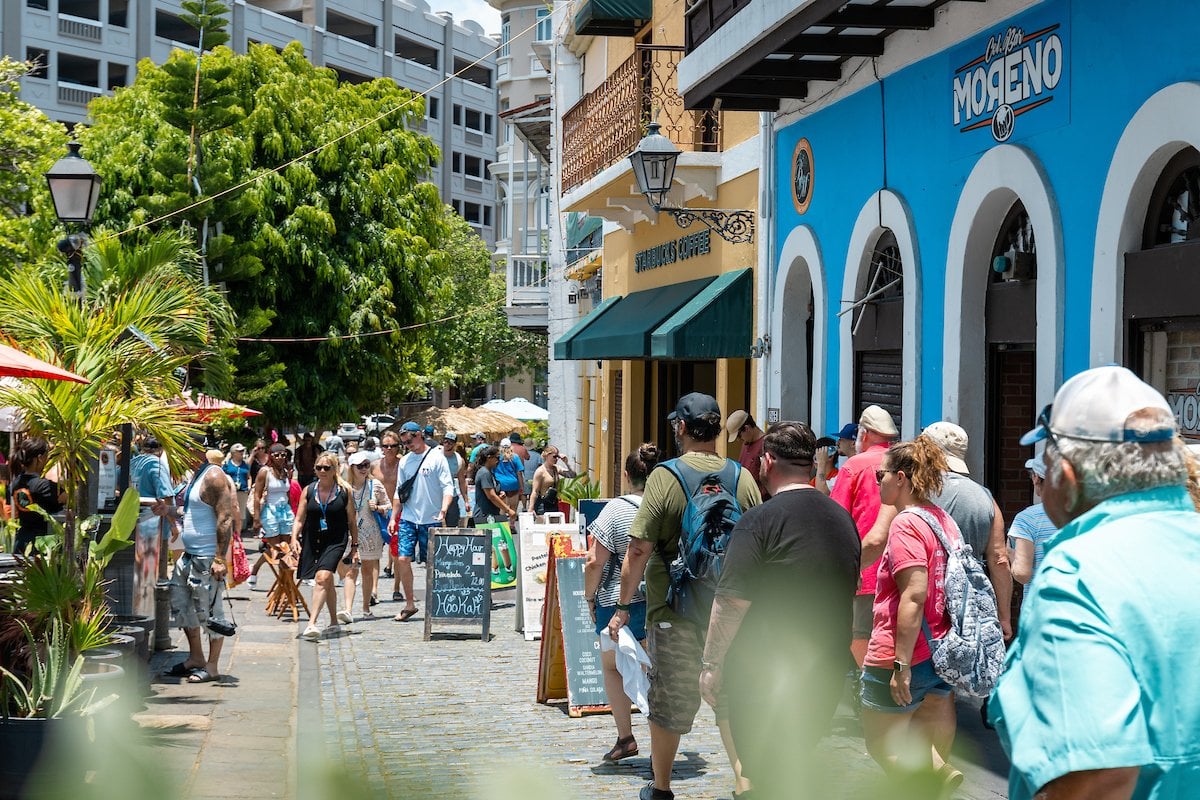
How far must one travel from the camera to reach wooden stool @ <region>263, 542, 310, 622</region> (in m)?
13.8

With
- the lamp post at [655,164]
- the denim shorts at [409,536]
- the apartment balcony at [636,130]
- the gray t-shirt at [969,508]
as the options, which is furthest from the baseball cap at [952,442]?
the apartment balcony at [636,130]

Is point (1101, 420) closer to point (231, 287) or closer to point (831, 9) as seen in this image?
point (831, 9)

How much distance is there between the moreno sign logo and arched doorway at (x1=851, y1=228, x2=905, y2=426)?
1.63 metres

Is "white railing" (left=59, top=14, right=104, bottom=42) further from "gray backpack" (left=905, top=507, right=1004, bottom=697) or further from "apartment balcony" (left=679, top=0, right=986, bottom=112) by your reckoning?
"gray backpack" (left=905, top=507, right=1004, bottom=697)

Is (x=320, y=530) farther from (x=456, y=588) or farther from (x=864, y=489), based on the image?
(x=864, y=489)

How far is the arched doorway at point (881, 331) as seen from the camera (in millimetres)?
11461

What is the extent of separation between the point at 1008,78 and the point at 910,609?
190 inches

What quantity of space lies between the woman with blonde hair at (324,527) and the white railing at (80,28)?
41.5 metres

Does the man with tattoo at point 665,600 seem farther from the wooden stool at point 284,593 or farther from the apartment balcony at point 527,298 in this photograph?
the apartment balcony at point 527,298

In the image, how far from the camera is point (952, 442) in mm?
6809

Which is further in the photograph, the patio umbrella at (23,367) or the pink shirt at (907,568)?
the patio umbrella at (23,367)

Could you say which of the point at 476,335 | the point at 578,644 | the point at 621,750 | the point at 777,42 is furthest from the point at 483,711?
the point at 476,335

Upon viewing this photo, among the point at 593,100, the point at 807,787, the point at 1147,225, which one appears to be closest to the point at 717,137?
the point at 593,100

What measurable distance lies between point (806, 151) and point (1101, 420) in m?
11.5
